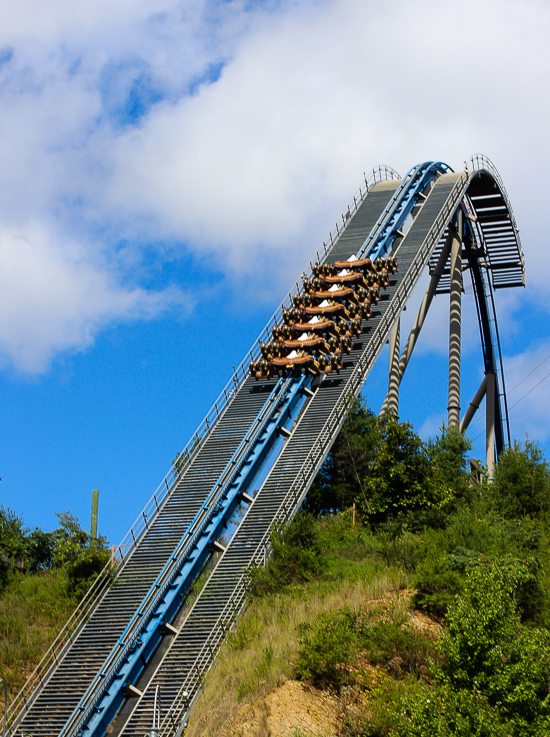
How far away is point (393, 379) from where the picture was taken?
48.1m

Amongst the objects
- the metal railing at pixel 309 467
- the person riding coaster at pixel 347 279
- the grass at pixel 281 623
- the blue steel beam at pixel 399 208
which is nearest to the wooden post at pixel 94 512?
the metal railing at pixel 309 467

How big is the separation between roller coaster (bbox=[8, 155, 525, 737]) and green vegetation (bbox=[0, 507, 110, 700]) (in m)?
0.71

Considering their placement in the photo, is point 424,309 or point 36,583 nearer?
point 36,583

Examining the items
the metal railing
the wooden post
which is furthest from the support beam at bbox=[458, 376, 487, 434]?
the wooden post

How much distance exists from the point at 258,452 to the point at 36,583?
885 cm

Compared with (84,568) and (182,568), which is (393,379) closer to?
(182,568)

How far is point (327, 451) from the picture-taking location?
3434cm

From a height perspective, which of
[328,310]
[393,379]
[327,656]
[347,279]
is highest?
[393,379]

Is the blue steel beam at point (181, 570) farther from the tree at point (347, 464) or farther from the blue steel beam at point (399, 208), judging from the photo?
the blue steel beam at point (399, 208)

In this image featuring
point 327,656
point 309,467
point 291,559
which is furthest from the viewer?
point 309,467

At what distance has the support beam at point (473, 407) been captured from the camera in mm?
53438

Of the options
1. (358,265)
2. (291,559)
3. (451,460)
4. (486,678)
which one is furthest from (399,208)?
(486,678)

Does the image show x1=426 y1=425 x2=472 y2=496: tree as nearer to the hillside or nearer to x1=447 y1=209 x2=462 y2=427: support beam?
the hillside

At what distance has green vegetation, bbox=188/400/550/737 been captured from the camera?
19234 mm
